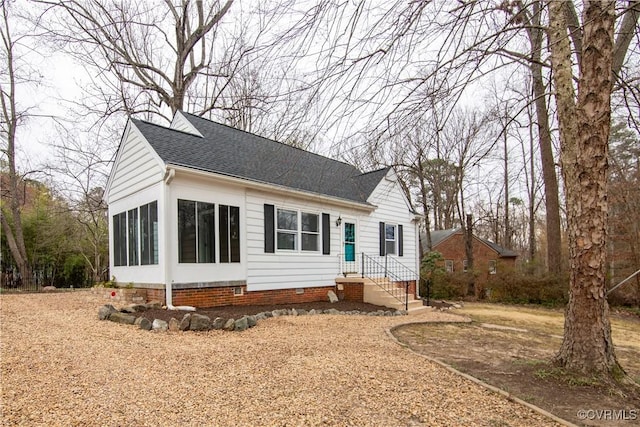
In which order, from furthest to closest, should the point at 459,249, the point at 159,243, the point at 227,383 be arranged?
the point at 459,249 < the point at 159,243 < the point at 227,383

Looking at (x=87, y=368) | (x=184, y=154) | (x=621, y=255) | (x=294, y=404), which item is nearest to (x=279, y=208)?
(x=184, y=154)

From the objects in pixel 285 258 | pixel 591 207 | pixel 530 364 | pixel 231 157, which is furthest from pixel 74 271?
pixel 591 207

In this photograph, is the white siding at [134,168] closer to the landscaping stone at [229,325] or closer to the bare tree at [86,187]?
the landscaping stone at [229,325]

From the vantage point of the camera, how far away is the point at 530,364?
172 inches

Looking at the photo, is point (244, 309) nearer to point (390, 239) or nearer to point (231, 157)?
point (231, 157)

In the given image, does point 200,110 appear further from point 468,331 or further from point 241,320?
point 468,331

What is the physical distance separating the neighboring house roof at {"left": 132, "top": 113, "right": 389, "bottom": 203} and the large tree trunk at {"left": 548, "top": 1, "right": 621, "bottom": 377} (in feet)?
11.3

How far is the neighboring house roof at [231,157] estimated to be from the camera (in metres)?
7.94

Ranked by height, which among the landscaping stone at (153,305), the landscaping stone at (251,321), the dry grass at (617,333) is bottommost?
the dry grass at (617,333)

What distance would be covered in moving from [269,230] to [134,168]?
3.67 meters

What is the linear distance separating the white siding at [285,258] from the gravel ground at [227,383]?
3426mm

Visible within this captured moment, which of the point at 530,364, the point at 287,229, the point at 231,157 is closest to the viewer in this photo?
the point at 530,364

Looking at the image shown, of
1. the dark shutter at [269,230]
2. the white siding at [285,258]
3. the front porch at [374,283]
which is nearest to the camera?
the white siding at [285,258]

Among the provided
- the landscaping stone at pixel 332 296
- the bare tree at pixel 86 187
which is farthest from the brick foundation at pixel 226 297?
the bare tree at pixel 86 187
